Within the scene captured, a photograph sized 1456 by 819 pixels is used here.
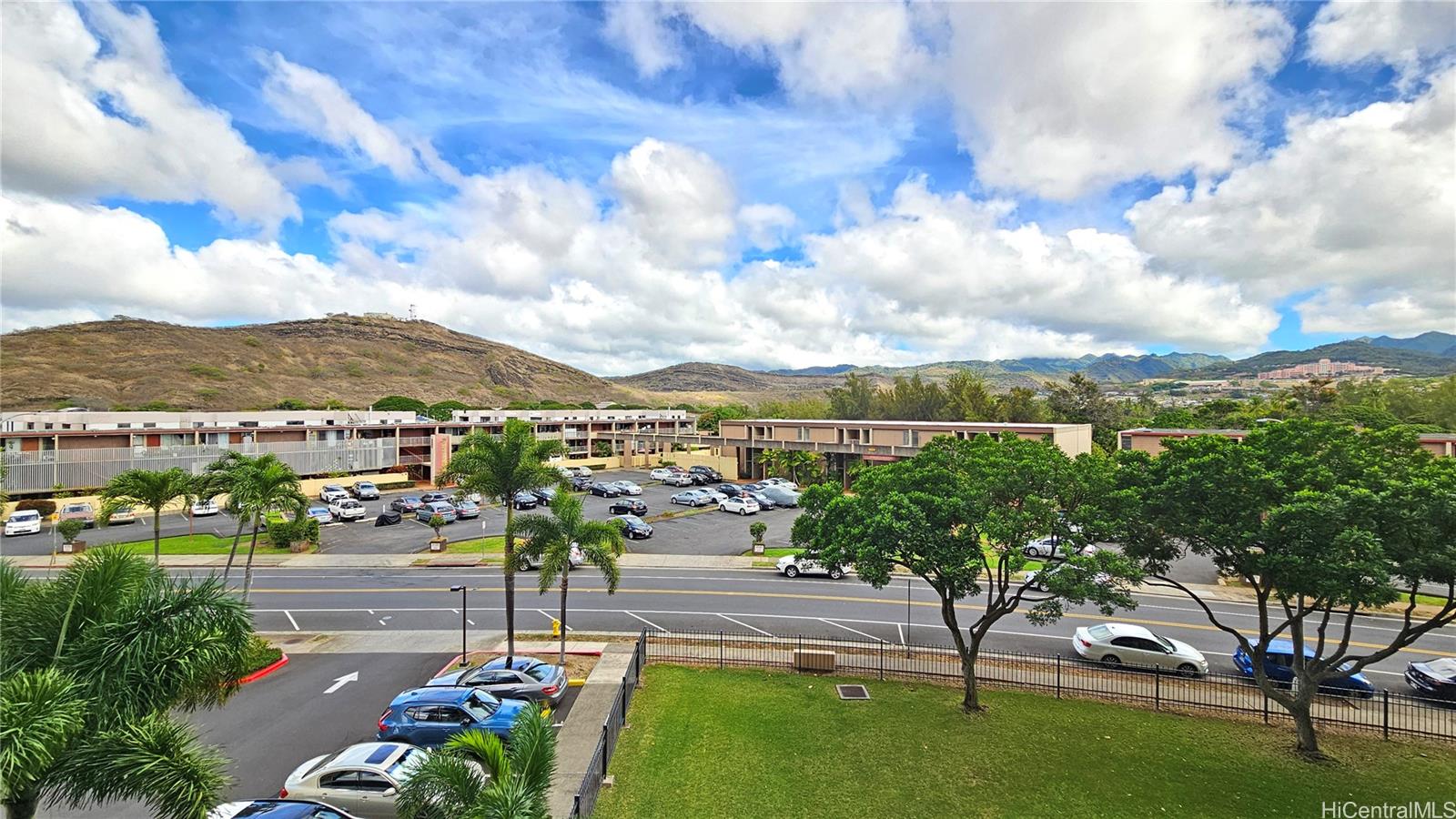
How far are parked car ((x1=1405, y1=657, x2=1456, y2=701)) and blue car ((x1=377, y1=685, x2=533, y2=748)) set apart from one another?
26.3m

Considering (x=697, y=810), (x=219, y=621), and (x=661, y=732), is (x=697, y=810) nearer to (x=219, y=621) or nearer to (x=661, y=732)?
(x=661, y=732)

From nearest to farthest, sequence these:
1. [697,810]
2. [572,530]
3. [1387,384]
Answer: [697,810] < [572,530] < [1387,384]

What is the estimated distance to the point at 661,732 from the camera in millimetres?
16578

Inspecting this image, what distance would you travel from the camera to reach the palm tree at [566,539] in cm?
2084

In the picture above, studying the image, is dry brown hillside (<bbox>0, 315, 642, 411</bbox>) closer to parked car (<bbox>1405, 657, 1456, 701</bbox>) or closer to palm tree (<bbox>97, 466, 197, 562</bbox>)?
palm tree (<bbox>97, 466, 197, 562</bbox>)

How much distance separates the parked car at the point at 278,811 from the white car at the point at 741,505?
40.0 metres

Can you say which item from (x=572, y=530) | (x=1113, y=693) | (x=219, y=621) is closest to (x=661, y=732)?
(x=572, y=530)

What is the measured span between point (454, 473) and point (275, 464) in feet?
27.8

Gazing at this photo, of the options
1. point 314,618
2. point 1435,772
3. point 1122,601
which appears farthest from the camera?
point 314,618

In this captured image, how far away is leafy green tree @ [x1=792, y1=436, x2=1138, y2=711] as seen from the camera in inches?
656

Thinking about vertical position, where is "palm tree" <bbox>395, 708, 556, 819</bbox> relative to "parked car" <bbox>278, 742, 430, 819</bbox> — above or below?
above

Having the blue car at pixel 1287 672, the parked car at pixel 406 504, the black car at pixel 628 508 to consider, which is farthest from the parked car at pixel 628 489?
the blue car at pixel 1287 672

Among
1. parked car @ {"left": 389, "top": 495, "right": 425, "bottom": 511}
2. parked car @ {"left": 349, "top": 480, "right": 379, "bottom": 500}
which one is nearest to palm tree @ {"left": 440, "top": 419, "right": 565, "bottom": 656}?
parked car @ {"left": 389, "top": 495, "right": 425, "bottom": 511}
